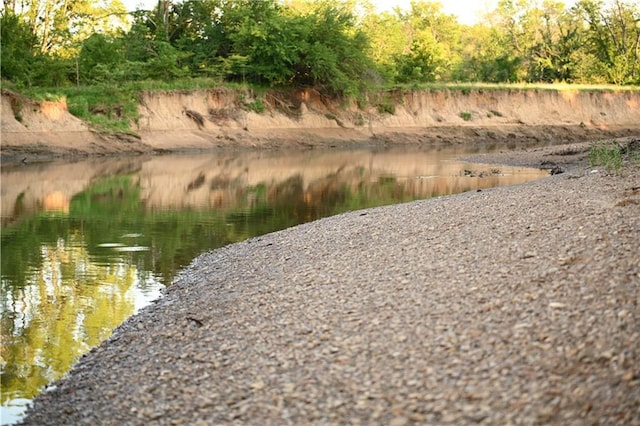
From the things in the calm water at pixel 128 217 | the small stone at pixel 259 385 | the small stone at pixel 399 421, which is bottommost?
the calm water at pixel 128 217

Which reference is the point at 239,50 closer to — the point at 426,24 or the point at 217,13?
the point at 217,13

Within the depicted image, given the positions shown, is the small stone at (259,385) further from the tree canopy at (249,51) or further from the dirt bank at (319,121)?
the tree canopy at (249,51)

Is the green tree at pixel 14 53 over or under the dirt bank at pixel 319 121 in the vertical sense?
over

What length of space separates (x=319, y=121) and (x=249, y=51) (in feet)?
20.1

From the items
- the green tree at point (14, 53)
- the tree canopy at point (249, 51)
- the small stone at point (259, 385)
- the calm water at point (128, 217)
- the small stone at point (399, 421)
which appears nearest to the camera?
the small stone at point (399, 421)

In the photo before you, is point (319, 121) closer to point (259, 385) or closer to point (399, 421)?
point (259, 385)

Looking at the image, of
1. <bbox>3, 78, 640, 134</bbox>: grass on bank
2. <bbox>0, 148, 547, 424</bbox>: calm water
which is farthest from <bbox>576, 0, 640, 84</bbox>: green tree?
<bbox>0, 148, 547, 424</bbox>: calm water

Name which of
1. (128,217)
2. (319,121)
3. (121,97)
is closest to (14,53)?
(121,97)

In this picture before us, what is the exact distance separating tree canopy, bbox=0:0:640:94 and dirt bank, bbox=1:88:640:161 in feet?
6.63

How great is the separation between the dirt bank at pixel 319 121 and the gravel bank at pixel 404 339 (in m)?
29.2

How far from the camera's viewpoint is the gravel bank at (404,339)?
6.28 metres

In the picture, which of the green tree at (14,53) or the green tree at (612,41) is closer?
the green tree at (14,53)

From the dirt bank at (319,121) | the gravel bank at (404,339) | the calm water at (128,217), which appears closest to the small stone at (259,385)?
the gravel bank at (404,339)

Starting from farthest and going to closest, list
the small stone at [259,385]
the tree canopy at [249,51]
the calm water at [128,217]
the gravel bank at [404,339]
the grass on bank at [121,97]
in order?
the tree canopy at [249,51] → the grass on bank at [121,97] → the calm water at [128,217] → the small stone at [259,385] → the gravel bank at [404,339]
